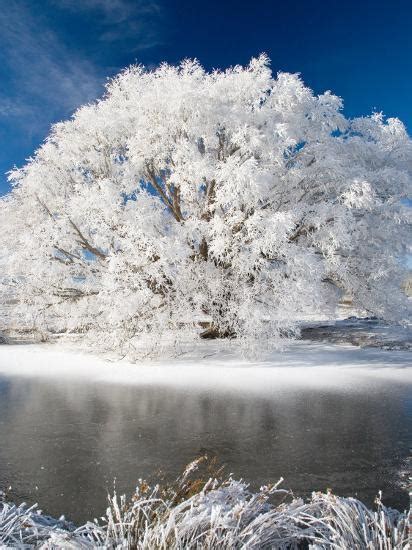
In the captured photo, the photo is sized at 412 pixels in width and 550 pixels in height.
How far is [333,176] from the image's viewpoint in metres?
14.2

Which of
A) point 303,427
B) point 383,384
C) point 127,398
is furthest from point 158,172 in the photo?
point 303,427

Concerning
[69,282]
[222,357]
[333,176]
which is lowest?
[222,357]

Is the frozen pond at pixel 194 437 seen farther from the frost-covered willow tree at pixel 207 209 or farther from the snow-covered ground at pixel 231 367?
the frost-covered willow tree at pixel 207 209

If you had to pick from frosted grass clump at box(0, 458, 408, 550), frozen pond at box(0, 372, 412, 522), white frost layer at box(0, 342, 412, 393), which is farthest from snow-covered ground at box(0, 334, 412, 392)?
frosted grass clump at box(0, 458, 408, 550)

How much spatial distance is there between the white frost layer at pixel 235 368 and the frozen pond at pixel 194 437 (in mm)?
553

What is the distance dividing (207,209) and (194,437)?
8.77 metres

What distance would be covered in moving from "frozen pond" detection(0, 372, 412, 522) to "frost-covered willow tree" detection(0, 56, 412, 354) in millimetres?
3822

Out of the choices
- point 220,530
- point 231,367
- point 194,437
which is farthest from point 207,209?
point 220,530

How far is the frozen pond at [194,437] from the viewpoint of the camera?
462 centimetres

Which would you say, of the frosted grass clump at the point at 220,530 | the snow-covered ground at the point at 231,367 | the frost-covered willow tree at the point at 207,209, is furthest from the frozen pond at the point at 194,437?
the frost-covered willow tree at the point at 207,209

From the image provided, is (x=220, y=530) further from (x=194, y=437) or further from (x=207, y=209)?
(x=207, y=209)

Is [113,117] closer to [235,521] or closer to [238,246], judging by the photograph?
[238,246]

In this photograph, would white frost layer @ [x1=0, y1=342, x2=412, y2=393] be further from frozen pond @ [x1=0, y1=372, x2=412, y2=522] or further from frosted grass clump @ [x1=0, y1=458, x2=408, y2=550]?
frosted grass clump @ [x1=0, y1=458, x2=408, y2=550]

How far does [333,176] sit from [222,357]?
6827 mm
